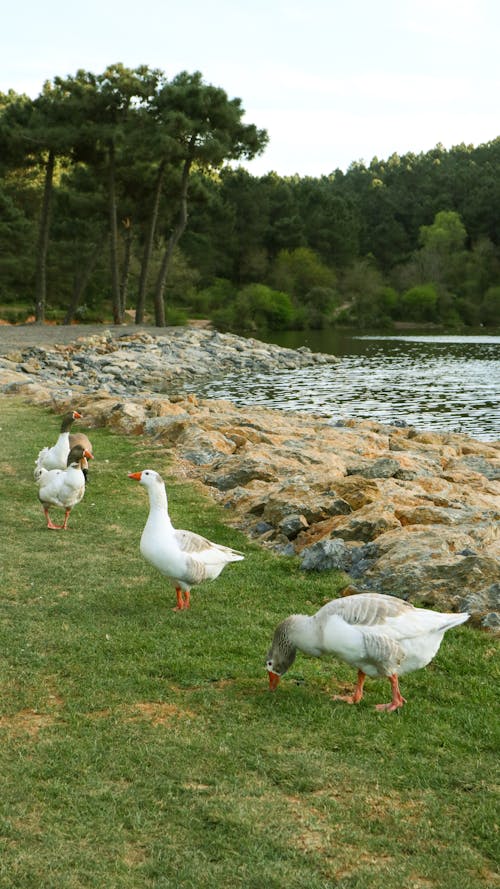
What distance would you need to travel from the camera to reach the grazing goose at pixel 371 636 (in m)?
5.70

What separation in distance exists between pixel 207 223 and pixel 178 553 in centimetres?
8718

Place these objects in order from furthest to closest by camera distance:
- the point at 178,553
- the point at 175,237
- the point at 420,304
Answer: the point at 420,304 → the point at 175,237 → the point at 178,553

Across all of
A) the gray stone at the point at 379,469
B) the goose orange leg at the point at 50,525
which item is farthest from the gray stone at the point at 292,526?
the gray stone at the point at 379,469

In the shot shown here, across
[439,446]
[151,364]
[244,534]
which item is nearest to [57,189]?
[151,364]

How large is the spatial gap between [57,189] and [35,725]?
51115 mm

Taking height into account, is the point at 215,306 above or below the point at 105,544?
above

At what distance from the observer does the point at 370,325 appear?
87.4 meters

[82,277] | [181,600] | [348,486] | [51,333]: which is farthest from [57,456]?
[82,277]

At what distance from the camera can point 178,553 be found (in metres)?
7.57

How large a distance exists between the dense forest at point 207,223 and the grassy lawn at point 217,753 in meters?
40.3

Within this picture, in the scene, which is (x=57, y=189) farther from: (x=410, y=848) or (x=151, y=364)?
(x=410, y=848)

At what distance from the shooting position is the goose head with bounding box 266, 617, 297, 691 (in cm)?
606

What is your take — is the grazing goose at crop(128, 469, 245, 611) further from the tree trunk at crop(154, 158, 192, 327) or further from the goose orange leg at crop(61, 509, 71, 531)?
the tree trunk at crop(154, 158, 192, 327)

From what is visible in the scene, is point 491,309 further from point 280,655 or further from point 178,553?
point 280,655
